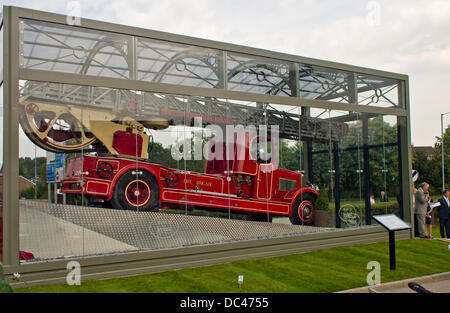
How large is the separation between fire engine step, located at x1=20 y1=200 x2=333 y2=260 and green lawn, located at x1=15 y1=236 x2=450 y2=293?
60 centimetres

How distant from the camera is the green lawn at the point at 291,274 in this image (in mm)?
8141

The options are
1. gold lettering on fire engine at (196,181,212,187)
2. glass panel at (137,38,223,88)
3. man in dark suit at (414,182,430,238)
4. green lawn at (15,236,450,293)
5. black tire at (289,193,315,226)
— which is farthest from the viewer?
man in dark suit at (414,182,430,238)

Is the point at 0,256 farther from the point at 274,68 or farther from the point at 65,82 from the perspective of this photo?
the point at 274,68

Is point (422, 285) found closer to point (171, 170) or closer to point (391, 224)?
point (391, 224)

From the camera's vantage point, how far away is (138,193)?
363 inches

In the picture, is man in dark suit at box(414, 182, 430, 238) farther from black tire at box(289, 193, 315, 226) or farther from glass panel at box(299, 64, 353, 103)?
black tire at box(289, 193, 315, 226)

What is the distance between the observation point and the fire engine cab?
880 cm

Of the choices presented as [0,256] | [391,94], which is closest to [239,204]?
[0,256]

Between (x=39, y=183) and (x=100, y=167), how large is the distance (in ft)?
3.91

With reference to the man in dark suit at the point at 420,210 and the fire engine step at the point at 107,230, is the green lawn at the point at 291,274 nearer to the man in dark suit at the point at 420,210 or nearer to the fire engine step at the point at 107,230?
the fire engine step at the point at 107,230

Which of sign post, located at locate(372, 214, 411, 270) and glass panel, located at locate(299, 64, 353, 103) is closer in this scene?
sign post, located at locate(372, 214, 411, 270)

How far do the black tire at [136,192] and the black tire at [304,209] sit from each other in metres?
3.84

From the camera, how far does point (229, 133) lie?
1063cm

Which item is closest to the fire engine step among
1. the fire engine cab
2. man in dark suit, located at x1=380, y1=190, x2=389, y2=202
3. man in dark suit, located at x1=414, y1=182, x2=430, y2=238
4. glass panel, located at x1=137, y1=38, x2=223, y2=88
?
the fire engine cab
